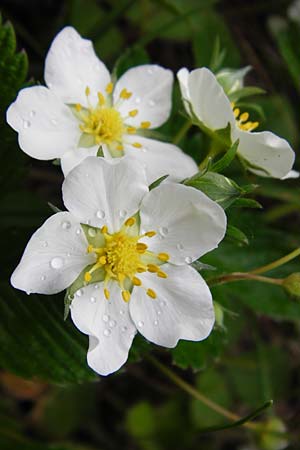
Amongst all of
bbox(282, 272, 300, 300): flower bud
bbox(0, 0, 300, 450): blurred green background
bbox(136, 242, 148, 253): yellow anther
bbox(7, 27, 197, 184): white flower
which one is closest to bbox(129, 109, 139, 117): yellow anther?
bbox(7, 27, 197, 184): white flower

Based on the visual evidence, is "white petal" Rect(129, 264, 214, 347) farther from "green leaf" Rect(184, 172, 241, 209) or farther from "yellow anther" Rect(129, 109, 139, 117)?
"yellow anther" Rect(129, 109, 139, 117)

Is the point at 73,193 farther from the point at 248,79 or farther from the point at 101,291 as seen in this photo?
the point at 248,79

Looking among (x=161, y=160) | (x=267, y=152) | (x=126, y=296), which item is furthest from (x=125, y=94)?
(x=126, y=296)

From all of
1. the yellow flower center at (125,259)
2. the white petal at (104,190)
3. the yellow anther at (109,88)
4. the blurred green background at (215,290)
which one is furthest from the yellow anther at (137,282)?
the yellow anther at (109,88)

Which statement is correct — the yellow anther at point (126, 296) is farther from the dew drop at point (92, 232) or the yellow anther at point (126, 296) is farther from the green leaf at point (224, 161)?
→ the green leaf at point (224, 161)

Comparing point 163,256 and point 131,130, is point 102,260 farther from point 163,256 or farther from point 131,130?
point 131,130

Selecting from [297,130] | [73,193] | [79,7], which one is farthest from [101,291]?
[297,130]
